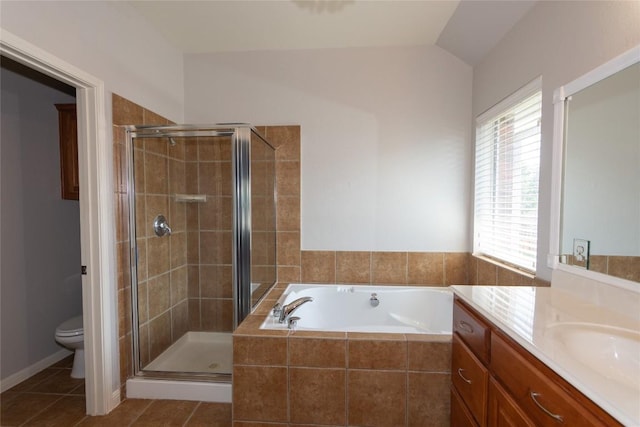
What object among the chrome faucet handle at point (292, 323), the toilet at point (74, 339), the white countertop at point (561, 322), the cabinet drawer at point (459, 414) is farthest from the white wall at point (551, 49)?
the toilet at point (74, 339)

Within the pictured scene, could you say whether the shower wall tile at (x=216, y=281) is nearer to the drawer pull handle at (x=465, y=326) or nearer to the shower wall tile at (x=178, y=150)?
the shower wall tile at (x=178, y=150)

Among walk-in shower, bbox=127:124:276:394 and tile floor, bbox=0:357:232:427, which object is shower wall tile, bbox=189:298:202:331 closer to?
walk-in shower, bbox=127:124:276:394

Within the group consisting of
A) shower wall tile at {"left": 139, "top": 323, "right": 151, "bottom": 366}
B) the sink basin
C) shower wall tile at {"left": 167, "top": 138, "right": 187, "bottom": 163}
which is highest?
shower wall tile at {"left": 167, "top": 138, "right": 187, "bottom": 163}

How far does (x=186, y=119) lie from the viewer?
2791 mm

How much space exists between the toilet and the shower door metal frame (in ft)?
1.57

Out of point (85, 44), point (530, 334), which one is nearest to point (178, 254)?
point (85, 44)

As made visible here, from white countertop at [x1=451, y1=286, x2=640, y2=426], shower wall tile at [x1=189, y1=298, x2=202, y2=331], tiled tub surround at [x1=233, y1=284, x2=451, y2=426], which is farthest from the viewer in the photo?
shower wall tile at [x1=189, y1=298, x2=202, y2=331]

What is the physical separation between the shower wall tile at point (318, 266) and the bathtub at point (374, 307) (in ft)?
0.52

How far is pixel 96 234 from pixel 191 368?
117 centimetres

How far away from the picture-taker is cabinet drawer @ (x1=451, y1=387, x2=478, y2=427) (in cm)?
131

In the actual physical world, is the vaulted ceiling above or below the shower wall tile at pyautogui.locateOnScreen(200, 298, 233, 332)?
above

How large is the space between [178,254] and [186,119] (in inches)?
48.9

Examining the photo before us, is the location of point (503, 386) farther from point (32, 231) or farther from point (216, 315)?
point (32, 231)

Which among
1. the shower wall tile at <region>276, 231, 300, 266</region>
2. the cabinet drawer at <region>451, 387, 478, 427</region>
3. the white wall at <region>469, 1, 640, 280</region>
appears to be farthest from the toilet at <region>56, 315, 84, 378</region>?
the white wall at <region>469, 1, 640, 280</region>
